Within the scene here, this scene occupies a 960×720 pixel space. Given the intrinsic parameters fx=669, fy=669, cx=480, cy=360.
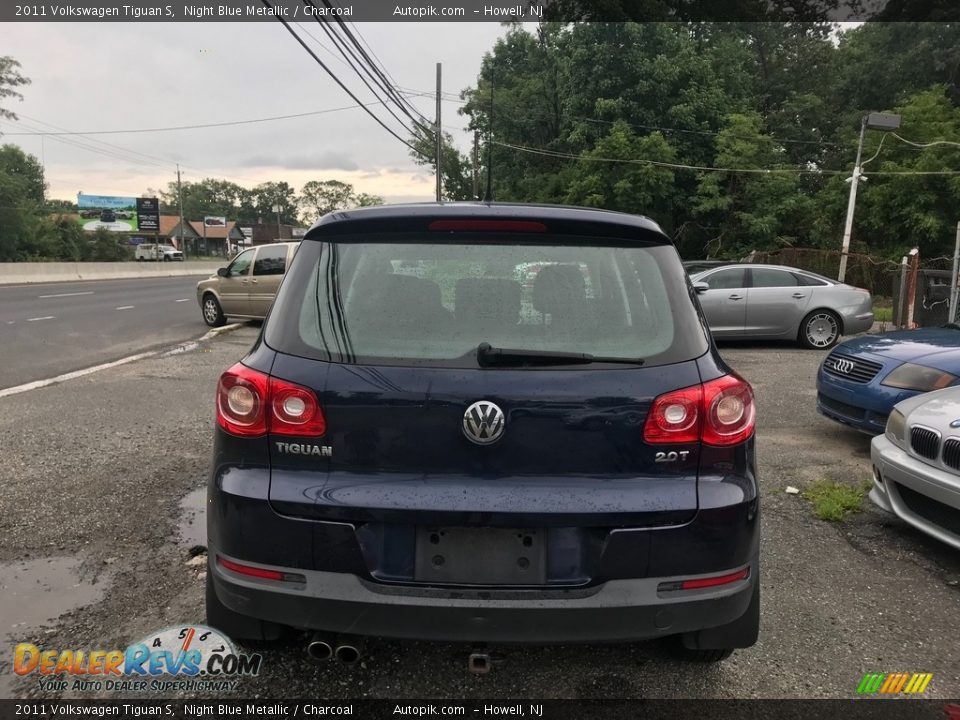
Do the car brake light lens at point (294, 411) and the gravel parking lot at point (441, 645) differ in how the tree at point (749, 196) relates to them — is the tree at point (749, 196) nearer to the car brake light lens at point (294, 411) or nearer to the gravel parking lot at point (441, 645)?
the gravel parking lot at point (441, 645)

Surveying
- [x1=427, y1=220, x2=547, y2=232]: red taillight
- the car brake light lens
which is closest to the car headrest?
[x1=427, y1=220, x2=547, y2=232]: red taillight

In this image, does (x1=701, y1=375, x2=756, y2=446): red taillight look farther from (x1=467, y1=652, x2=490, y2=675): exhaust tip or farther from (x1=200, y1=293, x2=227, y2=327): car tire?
(x1=200, y1=293, x2=227, y2=327): car tire

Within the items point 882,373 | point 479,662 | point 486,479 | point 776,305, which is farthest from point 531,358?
point 776,305

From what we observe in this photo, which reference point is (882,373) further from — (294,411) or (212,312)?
(212,312)

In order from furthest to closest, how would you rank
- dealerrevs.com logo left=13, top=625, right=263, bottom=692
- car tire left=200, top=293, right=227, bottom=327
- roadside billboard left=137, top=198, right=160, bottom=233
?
roadside billboard left=137, top=198, right=160, bottom=233 → car tire left=200, top=293, right=227, bottom=327 → dealerrevs.com logo left=13, top=625, right=263, bottom=692

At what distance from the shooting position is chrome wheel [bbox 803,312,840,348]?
1127cm

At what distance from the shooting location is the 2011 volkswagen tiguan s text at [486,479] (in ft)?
6.52

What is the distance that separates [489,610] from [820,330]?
433 inches

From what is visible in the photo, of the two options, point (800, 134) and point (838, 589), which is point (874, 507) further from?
point (800, 134)

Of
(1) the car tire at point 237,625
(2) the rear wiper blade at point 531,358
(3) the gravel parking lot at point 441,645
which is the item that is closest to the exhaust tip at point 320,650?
(1) the car tire at point 237,625

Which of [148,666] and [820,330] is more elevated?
[820,330]

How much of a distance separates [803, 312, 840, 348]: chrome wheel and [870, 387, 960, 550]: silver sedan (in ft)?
25.5

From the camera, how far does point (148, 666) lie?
256cm

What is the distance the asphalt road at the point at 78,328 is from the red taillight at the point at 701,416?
774 centimetres
